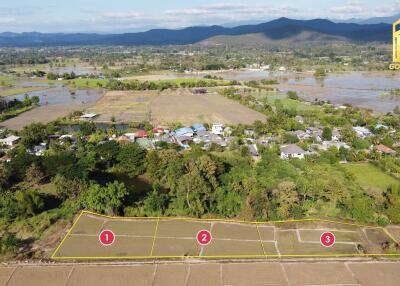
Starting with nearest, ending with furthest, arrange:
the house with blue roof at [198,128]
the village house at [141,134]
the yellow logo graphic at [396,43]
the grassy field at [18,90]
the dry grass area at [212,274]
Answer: the yellow logo graphic at [396,43], the dry grass area at [212,274], the village house at [141,134], the house with blue roof at [198,128], the grassy field at [18,90]

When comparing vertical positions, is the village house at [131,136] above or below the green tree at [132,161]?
below

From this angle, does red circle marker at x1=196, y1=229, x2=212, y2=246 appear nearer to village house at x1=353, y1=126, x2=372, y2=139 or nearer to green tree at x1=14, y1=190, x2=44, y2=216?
green tree at x1=14, y1=190, x2=44, y2=216

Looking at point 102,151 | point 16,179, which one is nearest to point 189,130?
point 102,151

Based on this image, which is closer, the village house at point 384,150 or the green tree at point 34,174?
the green tree at point 34,174

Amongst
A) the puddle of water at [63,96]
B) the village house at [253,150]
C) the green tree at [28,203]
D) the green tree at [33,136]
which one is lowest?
the puddle of water at [63,96]

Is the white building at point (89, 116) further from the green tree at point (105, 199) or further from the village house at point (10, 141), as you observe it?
the green tree at point (105, 199)

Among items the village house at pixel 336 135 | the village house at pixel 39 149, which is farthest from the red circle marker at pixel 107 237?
the village house at pixel 336 135

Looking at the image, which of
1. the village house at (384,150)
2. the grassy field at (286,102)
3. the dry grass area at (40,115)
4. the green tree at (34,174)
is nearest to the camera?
A: the green tree at (34,174)
